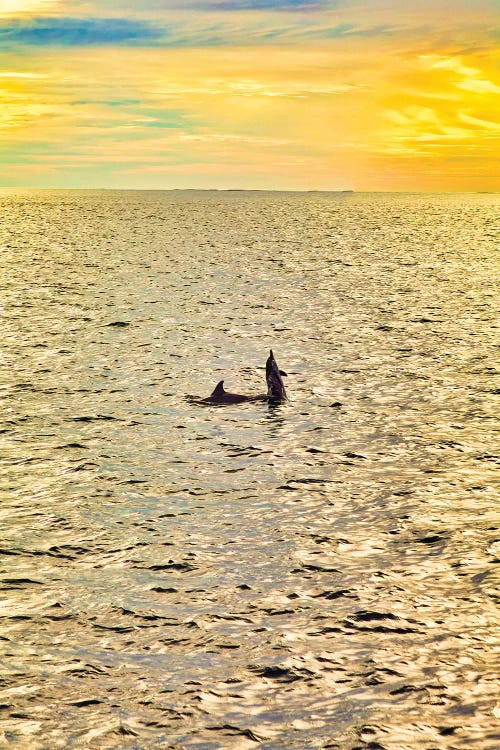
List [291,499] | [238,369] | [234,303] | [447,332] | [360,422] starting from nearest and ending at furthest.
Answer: [291,499], [360,422], [238,369], [447,332], [234,303]

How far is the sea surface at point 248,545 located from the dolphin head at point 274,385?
41 cm

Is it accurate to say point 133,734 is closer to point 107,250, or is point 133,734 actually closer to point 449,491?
point 449,491

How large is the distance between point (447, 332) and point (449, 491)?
79.8 feet

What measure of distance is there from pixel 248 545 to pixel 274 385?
40.0 feet

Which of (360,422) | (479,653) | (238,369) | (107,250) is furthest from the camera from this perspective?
(107,250)

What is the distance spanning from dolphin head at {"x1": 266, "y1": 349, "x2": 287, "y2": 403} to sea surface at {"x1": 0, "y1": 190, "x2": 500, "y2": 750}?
41 cm

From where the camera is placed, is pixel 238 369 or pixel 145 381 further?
pixel 238 369

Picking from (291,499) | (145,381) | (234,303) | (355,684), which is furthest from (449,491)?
(234,303)

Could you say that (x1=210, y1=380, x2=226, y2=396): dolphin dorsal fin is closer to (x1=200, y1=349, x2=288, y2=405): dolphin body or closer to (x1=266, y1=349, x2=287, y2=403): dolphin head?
(x1=200, y1=349, x2=288, y2=405): dolphin body

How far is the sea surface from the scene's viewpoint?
1067 centimetres

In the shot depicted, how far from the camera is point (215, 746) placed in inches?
389

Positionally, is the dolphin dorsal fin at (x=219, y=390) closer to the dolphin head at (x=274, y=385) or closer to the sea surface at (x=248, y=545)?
the sea surface at (x=248, y=545)

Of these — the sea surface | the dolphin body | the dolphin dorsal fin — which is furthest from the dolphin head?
the dolphin dorsal fin

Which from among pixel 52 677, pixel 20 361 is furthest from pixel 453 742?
pixel 20 361
